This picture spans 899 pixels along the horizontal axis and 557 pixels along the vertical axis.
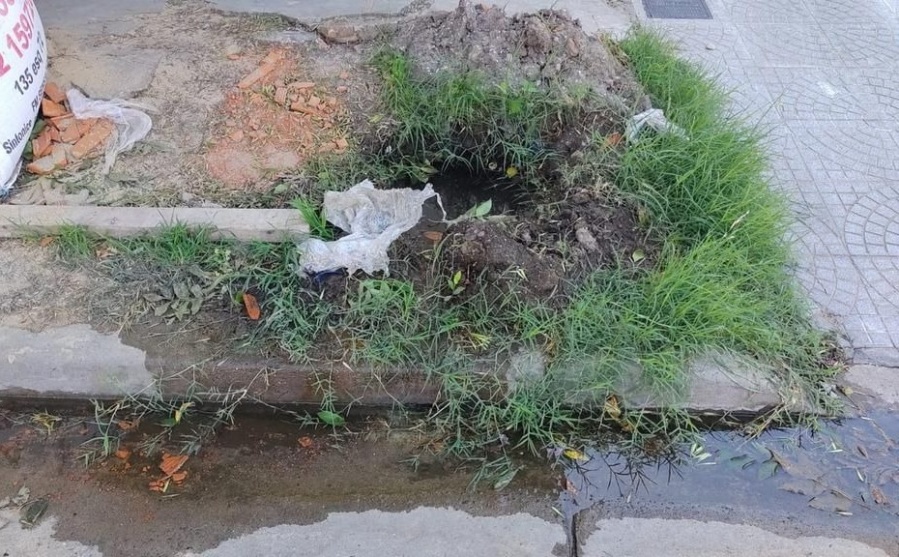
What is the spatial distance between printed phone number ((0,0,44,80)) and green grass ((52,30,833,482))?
0.77m

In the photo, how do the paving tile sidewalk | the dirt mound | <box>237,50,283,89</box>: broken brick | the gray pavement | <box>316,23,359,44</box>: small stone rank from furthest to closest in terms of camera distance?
1. <box>316,23,359,44</box>: small stone
2. <box>237,50,283,89</box>: broken brick
3. the dirt mound
4. the paving tile sidewalk
5. the gray pavement

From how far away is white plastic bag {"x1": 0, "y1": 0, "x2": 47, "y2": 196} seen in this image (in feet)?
9.28

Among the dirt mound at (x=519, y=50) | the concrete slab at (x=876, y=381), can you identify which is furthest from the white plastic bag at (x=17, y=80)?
the concrete slab at (x=876, y=381)

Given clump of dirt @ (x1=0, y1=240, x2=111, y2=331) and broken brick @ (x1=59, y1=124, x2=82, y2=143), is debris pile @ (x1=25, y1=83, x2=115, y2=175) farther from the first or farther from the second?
clump of dirt @ (x1=0, y1=240, x2=111, y2=331)

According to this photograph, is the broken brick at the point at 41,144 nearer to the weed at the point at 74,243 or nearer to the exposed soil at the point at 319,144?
the exposed soil at the point at 319,144

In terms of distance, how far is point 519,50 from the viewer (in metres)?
3.43

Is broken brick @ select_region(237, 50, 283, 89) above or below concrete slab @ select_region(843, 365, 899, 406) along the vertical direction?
above

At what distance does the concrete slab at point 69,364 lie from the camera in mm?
2492

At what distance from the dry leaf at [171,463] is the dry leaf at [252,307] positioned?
21.4 inches

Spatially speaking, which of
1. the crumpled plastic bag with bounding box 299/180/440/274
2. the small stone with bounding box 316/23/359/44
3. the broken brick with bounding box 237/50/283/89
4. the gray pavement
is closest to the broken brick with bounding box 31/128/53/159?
the broken brick with bounding box 237/50/283/89

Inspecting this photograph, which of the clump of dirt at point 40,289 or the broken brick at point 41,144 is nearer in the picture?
the clump of dirt at point 40,289

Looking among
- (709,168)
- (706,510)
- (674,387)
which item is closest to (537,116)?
(709,168)

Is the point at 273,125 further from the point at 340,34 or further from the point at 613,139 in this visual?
the point at 613,139

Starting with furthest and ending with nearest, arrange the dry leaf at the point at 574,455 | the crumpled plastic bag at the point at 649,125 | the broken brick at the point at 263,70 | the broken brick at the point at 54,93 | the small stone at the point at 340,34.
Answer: the small stone at the point at 340,34 < the broken brick at the point at 263,70 < the broken brick at the point at 54,93 < the crumpled plastic bag at the point at 649,125 < the dry leaf at the point at 574,455
